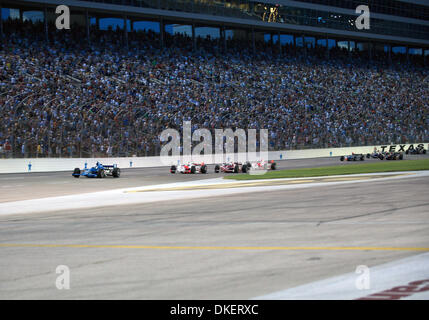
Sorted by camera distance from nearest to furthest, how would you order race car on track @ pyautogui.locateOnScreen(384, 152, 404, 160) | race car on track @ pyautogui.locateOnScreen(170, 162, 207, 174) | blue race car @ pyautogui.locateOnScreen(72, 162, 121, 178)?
blue race car @ pyautogui.locateOnScreen(72, 162, 121, 178) < race car on track @ pyautogui.locateOnScreen(170, 162, 207, 174) < race car on track @ pyautogui.locateOnScreen(384, 152, 404, 160)

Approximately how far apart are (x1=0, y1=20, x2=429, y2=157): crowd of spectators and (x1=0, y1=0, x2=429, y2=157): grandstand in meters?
0.10

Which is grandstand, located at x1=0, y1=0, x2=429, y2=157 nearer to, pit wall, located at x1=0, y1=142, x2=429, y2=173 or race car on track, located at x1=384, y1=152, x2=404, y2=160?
pit wall, located at x1=0, y1=142, x2=429, y2=173

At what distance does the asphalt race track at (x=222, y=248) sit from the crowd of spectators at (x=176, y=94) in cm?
1596

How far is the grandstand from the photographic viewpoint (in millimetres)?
30125

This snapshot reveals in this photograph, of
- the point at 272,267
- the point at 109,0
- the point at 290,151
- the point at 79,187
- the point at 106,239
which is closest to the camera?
the point at 272,267

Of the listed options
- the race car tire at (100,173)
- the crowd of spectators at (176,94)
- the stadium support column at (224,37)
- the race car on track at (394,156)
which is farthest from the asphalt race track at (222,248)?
the stadium support column at (224,37)

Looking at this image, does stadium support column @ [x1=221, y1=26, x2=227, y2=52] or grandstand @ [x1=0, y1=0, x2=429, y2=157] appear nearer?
grandstand @ [x1=0, y1=0, x2=429, y2=157]

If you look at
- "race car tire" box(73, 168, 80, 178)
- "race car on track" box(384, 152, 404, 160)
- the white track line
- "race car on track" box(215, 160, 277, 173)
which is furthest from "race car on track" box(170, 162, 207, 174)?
the white track line

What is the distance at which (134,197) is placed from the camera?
53.9 feet

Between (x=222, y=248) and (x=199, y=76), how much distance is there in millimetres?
36112

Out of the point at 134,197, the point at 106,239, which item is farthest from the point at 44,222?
the point at 134,197

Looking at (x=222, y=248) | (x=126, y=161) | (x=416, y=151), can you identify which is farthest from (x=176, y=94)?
(x=222, y=248)
